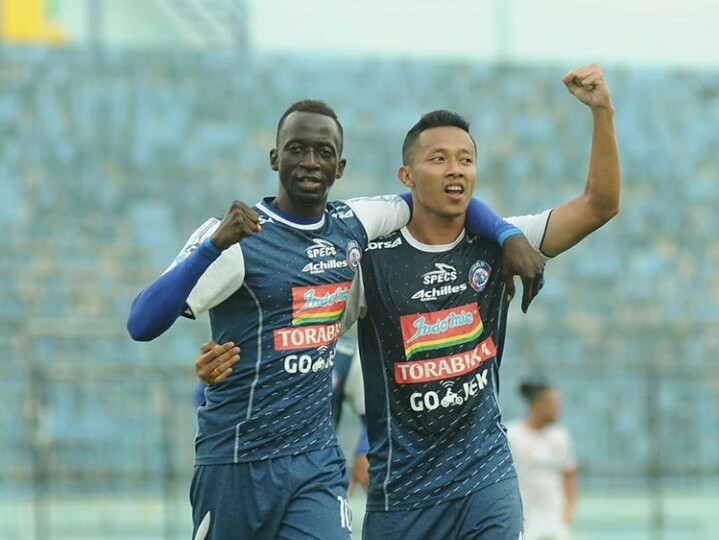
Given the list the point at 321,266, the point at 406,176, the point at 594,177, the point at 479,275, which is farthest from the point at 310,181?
the point at 594,177

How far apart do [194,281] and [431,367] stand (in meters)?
1.11

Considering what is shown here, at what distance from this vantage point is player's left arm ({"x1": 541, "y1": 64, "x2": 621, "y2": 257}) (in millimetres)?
6000

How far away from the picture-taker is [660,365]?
18.4 m

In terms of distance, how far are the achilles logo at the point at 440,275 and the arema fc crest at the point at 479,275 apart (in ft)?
0.24

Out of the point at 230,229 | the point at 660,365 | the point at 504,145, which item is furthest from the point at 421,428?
the point at 504,145

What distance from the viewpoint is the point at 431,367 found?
6270 mm

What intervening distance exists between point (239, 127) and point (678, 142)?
556 cm

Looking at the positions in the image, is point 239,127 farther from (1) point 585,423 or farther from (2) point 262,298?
(2) point 262,298

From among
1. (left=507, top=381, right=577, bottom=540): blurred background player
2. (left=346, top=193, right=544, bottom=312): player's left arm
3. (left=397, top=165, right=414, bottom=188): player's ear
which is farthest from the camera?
(left=507, top=381, right=577, bottom=540): blurred background player

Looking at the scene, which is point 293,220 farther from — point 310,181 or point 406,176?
point 406,176

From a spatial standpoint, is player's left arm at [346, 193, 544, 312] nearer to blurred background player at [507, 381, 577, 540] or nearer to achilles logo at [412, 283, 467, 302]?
achilles logo at [412, 283, 467, 302]

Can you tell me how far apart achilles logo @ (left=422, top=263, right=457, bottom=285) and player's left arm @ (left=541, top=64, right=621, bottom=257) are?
1.23 ft

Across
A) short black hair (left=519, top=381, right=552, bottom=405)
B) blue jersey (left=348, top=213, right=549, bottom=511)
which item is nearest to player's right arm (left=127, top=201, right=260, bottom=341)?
blue jersey (left=348, top=213, right=549, bottom=511)

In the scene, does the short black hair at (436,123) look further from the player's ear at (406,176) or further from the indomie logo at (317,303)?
the indomie logo at (317,303)
